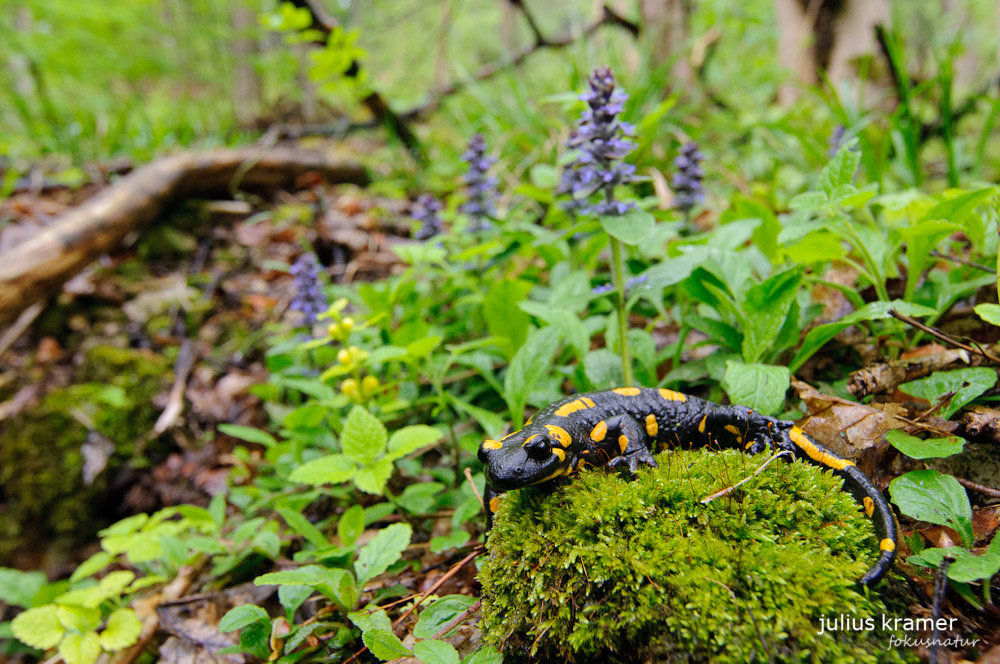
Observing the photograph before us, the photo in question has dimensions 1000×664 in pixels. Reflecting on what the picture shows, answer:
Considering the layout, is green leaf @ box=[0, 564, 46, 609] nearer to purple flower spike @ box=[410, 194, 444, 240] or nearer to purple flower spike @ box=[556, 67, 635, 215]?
purple flower spike @ box=[410, 194, 444, 240]

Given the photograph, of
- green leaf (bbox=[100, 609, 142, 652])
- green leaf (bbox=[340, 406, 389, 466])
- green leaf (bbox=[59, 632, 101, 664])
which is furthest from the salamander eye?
green leaf (bbox=[59, 632, 101, 664])

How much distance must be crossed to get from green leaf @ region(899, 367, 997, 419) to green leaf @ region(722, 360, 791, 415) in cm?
55

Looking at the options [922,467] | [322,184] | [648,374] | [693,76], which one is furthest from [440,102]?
[922,467]

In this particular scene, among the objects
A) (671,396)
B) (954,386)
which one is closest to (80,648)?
(671,396)

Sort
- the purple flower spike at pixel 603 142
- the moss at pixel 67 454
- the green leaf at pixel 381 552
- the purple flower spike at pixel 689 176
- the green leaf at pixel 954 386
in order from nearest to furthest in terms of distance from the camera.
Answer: the green leaf at pixel 954 386 < the green leaf at pixel 381 552 < the purple flower spike at pixel 603 142 < the purple flower spike at pixel 689 176 < the moss at pixel 67 454

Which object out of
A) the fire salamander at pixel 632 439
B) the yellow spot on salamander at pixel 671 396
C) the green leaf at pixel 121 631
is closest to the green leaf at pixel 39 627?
the green leaf at pixel 121 631

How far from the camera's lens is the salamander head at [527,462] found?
1880mm

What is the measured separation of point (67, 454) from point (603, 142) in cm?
492

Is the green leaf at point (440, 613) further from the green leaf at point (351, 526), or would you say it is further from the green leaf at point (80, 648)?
the green leaf at point (80, 648)

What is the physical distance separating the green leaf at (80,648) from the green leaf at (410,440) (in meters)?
1.75

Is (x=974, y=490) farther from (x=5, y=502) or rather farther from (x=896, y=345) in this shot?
(x=5, y=502)

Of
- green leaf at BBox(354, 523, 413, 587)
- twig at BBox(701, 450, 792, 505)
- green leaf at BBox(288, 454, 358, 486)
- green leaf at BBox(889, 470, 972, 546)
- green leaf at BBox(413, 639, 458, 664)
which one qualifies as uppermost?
green leaf at BBox(288, 454, 358, 486)

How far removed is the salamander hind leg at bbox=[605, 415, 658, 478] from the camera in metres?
2.07

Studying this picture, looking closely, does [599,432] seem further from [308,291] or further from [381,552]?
[308,291]
